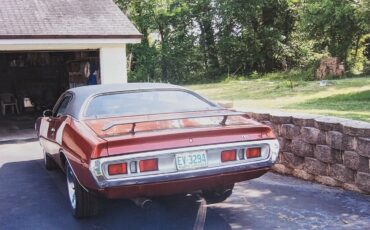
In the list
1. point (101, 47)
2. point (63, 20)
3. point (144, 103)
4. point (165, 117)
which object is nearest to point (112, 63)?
point (101, 47)

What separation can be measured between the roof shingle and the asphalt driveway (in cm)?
663

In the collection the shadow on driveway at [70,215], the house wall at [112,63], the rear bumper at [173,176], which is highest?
the house wall at [112,63]

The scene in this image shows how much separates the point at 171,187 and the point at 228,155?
643mm

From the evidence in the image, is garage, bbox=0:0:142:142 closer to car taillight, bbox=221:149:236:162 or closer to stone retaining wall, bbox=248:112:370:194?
stone retaining wall, bbox=248:112:370:194

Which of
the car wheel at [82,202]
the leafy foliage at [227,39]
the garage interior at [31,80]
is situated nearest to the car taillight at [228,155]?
the car wheel at [82,202]

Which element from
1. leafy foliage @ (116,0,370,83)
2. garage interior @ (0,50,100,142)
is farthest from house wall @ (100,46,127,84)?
leafy foliage @ (116,0,370,83)

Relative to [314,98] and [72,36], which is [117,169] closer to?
[72,36]

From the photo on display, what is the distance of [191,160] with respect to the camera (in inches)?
163

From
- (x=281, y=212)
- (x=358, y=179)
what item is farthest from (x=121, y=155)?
(x=358, y=179)

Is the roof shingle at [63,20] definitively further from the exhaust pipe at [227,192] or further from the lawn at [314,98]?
the exhaust pipe at [227,192]

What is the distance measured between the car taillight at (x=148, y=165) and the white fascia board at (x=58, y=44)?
350 inches

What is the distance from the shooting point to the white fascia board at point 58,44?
11.8 m

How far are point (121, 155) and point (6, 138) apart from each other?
9008 millimetres

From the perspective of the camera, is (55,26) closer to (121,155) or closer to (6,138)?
(6,138)
